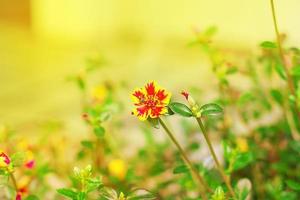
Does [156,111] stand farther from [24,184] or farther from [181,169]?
[24,184]

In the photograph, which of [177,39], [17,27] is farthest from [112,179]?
[17,27]

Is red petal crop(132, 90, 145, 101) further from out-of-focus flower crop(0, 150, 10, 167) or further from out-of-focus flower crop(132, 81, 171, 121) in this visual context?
out-of-focus flower crop(0, 150, 10, 167)

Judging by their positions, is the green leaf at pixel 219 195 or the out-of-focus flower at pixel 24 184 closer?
the green leaf at pixel 219 195

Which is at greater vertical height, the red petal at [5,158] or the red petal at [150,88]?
the red petal at [150,88]

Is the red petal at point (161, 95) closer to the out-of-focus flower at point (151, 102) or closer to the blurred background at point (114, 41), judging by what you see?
the out-of-focus flower at point (151, 102)

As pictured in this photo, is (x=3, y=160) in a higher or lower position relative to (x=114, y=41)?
lower

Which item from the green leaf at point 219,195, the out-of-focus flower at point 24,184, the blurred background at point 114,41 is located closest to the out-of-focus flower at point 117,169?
the out-of-focus flower at point 24,184

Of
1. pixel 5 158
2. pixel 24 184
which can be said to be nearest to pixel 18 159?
pixel 5 158
